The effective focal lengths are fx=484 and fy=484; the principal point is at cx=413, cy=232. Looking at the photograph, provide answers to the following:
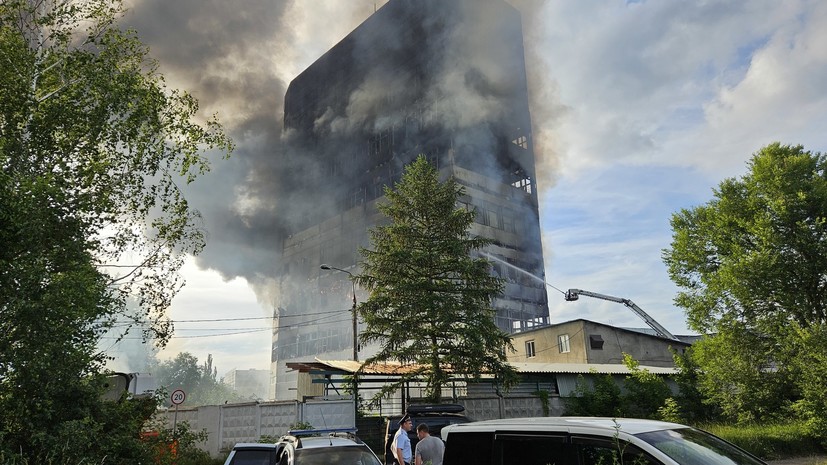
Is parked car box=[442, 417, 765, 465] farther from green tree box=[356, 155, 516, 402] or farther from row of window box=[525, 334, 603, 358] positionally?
row of window box=[525, 334, 603, 358]

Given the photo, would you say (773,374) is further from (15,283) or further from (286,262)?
(286,262)

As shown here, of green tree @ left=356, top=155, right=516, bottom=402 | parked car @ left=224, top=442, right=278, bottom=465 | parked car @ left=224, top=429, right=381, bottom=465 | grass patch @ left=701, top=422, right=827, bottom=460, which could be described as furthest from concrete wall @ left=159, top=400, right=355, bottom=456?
grass patch @ left=701, top=422, right=827, bottom=460

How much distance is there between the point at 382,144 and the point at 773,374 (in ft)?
233

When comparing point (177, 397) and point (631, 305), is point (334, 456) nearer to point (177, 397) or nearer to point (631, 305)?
point (177, 397)

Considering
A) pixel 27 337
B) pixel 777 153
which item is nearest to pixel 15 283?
pixel 27 337

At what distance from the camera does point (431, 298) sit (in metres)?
20.3

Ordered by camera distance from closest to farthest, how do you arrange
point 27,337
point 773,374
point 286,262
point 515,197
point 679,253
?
point 27,337
point 773,374
point 679,253
point 515,197
point 286,262

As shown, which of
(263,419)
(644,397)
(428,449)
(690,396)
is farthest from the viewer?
(690,396)

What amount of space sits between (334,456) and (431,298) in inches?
506

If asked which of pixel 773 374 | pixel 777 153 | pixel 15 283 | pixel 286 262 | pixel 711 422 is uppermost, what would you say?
pixel 286 262

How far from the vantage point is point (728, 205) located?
2422 cm

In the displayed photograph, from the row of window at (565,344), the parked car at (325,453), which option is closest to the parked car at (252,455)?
the parked car at (325,453)

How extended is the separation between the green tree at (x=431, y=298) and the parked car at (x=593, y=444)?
14.3 m

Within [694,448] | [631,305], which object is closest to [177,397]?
[694,448]
